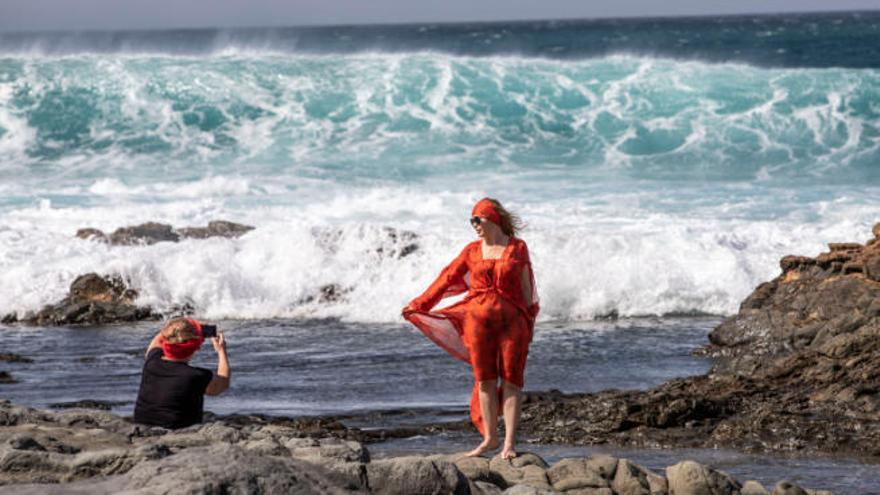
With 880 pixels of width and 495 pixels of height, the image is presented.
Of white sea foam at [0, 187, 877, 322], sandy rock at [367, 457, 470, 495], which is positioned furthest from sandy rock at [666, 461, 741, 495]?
white sea foam at [0, 187, 877, 322]

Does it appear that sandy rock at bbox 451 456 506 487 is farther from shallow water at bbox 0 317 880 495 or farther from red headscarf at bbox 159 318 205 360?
shallow water at bbox 0 317 880 495

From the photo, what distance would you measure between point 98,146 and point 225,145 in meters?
2.68

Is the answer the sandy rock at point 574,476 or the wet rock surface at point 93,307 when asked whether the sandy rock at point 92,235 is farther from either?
the sandy rock at point 574,476

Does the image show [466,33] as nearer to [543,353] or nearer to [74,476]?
[543,353]

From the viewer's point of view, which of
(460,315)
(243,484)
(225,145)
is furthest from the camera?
(225,145)

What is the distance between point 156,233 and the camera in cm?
1970

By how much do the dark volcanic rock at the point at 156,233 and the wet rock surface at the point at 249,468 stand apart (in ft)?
38.3

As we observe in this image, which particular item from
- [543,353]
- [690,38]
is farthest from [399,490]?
[690,38]

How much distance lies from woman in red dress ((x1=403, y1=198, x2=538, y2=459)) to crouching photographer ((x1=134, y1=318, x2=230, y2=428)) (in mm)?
1387

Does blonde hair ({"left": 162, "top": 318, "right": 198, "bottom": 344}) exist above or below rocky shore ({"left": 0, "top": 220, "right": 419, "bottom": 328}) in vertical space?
above

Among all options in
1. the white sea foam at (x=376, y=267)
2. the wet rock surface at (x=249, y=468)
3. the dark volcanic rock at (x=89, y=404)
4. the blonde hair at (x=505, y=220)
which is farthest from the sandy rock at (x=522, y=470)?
the white sea foam at (x=376, y=267)

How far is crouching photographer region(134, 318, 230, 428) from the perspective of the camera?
7.52 metres

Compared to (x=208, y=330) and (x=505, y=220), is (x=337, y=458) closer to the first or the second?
(x=208, y=330)

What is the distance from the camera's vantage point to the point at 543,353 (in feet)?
45.3
